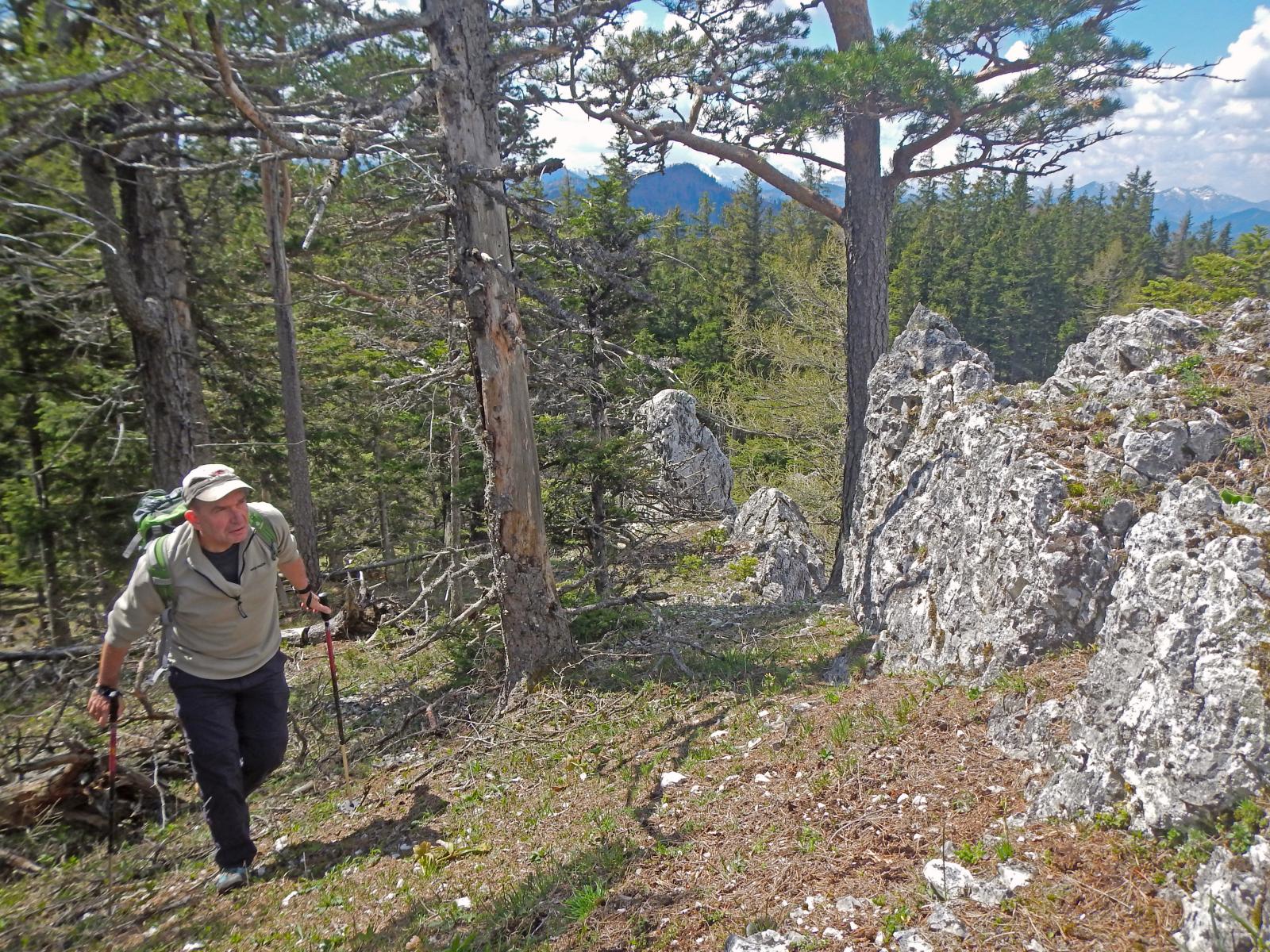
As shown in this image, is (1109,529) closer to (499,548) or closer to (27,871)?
(499,548)

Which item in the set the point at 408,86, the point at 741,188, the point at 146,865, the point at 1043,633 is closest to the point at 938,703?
the point at 1043,633

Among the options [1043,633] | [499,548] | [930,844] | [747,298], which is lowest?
[930,844]

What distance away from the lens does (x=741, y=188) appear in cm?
A: 4234

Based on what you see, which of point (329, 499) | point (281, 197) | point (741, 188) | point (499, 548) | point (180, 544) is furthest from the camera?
point (741, 188)

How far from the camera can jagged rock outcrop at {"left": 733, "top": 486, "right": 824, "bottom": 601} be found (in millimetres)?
13430

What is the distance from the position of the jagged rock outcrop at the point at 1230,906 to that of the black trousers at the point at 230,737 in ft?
16.1

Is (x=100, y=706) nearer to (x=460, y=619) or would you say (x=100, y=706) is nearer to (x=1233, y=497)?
(x=460, y=619)

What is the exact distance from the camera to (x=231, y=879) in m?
4.39

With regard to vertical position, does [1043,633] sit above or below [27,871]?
above

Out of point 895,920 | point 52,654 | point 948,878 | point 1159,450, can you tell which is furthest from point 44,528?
point 1159,450

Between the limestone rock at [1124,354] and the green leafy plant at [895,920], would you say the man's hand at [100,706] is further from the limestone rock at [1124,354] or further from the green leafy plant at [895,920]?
the limestone rock at [1124,354]

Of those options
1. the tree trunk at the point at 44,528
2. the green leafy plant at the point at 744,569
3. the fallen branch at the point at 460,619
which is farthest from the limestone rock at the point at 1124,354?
the tree trunk at the point at 44,528

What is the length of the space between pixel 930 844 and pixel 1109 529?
2481 mm

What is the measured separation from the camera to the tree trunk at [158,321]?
762 centimetres
